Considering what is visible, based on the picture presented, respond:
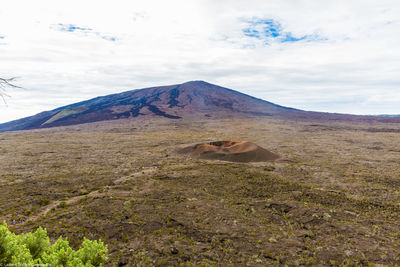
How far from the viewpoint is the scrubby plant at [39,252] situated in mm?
4188

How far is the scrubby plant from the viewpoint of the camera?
4188mm

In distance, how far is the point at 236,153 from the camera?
22.8 metres

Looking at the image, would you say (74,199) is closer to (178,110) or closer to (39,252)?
(39,252)

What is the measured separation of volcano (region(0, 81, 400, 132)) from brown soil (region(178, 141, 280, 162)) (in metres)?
58.0

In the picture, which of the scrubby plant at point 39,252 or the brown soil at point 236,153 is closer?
the scrubby plant at point 39,252

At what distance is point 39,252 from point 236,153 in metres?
19.5

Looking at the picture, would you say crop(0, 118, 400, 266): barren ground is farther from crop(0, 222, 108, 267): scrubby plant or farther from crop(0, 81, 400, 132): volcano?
crop(0, 81, 400, 132): volcano

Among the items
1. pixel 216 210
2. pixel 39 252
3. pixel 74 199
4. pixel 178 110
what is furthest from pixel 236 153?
pixel 178 110

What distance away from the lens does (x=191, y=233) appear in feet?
28.5

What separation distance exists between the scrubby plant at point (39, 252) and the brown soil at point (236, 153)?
17900 millimetres

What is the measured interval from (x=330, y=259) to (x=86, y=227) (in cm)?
946

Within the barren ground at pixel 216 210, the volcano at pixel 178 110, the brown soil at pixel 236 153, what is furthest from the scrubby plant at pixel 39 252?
the volcano at pixel 178 110

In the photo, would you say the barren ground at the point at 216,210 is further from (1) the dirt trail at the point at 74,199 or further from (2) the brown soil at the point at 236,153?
(2) the brown soil at the point at 236,153

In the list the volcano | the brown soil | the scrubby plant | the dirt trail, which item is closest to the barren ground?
the dirt trail
